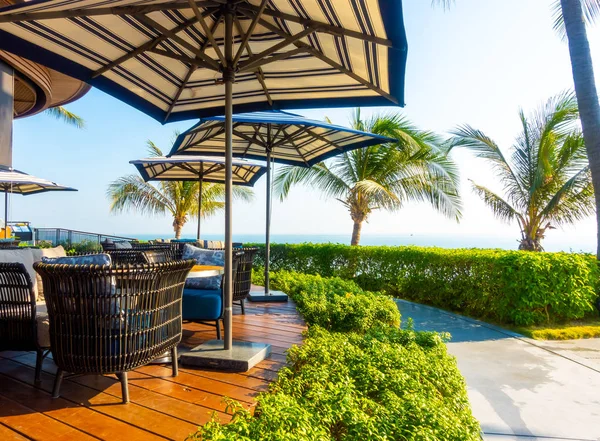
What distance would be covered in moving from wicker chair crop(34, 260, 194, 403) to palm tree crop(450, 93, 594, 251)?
837 cm

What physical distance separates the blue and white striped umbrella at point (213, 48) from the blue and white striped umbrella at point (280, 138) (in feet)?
2.23

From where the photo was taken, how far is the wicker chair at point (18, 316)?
2.41 m

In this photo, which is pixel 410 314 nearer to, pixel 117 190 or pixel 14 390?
pixel 14 390

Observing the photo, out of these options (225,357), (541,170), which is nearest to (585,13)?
(541,170)

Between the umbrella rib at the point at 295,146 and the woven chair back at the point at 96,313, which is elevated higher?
the umbrella rib at the point at 295,146

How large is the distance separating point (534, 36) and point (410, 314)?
21.8ft

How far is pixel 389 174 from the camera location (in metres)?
11.7

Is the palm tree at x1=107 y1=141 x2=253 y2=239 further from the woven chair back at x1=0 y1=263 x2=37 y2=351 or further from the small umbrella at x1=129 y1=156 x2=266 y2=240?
the woven chair back at x1=0 y1=263 x2=37 y2=351

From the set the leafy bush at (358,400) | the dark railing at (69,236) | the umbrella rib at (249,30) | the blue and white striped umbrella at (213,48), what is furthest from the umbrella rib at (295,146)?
the dark railing at (69,236)

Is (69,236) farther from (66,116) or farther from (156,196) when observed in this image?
(66,116)

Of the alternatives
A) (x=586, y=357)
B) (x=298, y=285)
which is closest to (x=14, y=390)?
(x=298, y=285)

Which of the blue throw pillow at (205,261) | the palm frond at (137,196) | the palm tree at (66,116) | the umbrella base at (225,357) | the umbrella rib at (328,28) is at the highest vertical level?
the palm tree at (66,116)

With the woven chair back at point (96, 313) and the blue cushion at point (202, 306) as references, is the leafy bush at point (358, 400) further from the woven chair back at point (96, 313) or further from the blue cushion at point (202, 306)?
the blue cushion at point (202, 306)

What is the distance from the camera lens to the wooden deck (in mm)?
1827
